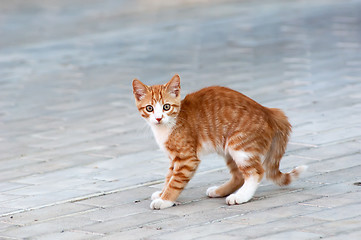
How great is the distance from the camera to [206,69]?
11.2 meters

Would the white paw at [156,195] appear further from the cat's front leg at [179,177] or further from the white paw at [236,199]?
the white paw at [236,199]

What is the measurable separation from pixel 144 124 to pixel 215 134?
287cm

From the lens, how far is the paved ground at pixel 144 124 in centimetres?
516

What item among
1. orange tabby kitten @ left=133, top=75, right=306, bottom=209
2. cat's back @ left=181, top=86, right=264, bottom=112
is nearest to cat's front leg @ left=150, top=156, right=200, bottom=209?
orange tabby kitten @ left=133, top=75, right=306, bottom=209

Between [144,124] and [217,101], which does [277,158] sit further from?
[144,124]

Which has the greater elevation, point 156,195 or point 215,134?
point 215,134

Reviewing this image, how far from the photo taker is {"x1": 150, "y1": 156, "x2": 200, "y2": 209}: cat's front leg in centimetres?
550

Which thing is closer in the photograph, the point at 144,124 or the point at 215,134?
the point at 215,134

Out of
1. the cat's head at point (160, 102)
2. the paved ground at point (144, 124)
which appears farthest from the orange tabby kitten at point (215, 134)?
the paved ground at point (144, 124)

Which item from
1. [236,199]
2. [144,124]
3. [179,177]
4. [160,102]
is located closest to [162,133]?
[160,102]

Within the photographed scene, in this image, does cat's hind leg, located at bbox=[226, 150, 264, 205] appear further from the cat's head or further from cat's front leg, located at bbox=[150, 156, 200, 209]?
the cat's head

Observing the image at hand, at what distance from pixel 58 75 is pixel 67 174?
16.3 feet

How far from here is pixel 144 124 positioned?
837cm

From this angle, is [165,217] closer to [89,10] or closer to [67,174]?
[67,174]
